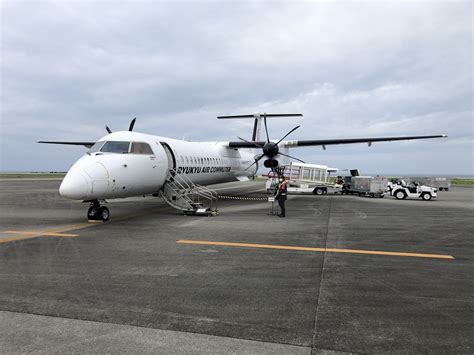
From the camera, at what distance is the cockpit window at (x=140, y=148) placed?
1165cm

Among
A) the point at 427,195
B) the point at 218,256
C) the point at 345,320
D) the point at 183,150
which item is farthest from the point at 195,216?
the point at 427,195

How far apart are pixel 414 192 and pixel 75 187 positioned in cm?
2165

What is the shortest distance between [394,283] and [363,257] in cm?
160

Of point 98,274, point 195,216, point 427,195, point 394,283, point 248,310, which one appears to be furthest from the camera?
point 427,195

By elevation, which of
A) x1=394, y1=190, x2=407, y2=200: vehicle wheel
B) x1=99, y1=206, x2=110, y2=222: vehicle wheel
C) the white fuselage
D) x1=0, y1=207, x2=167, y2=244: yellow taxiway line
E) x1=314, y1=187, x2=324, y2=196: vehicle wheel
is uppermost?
the white fuselage

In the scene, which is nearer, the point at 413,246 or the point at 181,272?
the point at 181,272

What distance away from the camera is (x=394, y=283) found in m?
5.19

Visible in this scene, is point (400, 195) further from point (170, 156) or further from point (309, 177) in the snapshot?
point (170, 156)

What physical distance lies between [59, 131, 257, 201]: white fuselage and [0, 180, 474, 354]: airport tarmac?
1.38 m

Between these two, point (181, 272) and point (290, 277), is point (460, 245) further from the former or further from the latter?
point (181, 272)

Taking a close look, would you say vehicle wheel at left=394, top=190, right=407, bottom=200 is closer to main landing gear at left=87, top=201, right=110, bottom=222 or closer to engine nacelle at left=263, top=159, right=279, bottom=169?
engine nacelle at left=263, top=159, right=279, bottom=169

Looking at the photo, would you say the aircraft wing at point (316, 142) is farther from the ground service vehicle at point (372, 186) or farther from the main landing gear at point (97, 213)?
the main landing gear at point (97, 213)

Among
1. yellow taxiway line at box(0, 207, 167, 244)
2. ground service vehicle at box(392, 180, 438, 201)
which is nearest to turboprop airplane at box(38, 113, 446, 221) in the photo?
yellow taxiway line at box(0, 207, 167, 244)

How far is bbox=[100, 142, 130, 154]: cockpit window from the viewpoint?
11.1 m
